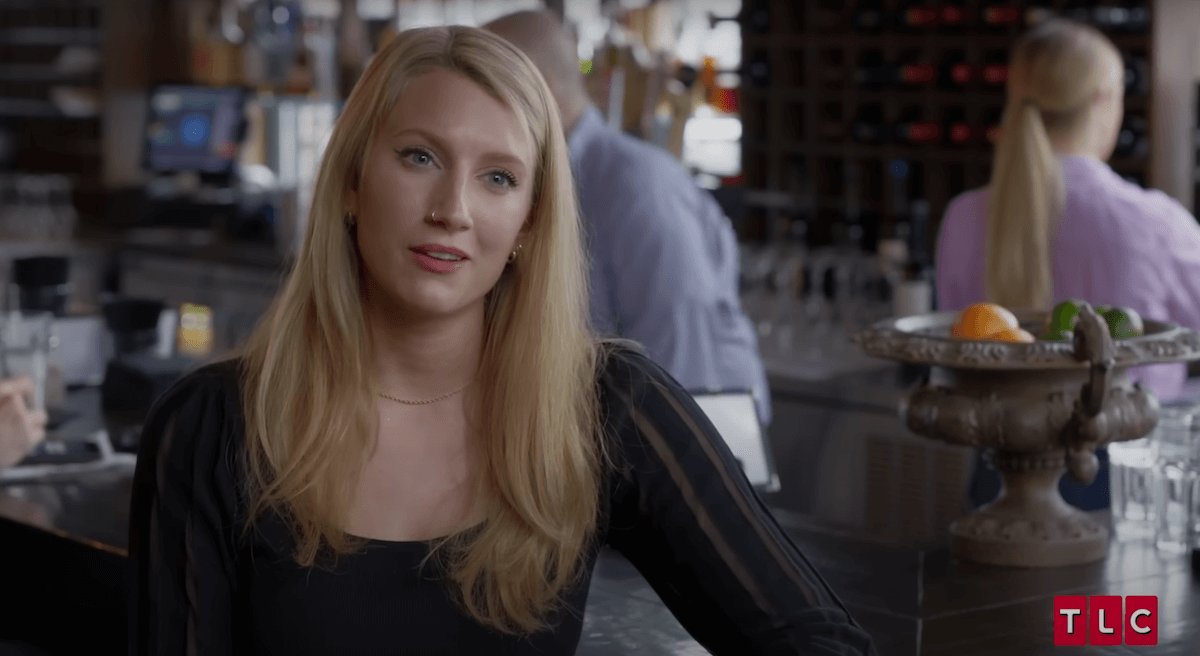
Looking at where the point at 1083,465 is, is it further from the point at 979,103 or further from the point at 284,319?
the point at 979,103

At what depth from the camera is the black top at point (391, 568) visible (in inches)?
60.7

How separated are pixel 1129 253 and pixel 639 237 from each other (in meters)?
0.90

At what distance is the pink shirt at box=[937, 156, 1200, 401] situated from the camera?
3037 mm

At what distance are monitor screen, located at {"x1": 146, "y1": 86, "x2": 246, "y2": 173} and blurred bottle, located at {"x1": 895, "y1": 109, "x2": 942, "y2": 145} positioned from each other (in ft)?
11.2

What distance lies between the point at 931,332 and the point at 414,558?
3.65 ft

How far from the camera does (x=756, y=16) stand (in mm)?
5672

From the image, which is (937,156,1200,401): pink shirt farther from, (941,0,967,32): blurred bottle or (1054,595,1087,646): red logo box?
(941,0,967,32): blurred bottle

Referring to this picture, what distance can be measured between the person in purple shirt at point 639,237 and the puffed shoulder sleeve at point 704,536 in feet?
4.59

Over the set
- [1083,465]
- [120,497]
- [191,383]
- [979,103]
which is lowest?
[120,497]

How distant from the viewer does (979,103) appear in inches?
200

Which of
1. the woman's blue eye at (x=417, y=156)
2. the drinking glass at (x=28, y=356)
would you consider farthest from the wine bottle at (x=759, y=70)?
the woman's blue eye at (x=417, y=156)

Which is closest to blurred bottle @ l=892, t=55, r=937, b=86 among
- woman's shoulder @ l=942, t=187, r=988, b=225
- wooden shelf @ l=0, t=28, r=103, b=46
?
woman's shoulder @ l=942, t=187, r=988, b=225

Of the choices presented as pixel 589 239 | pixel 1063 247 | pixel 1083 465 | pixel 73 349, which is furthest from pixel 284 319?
pixel 73 349

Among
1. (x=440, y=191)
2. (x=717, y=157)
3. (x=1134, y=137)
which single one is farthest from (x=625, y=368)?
(x=717, y=157)
